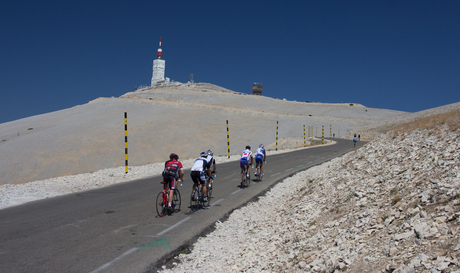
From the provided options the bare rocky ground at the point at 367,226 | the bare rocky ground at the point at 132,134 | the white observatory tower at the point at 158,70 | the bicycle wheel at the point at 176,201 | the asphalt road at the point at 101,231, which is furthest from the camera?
the white observatory tower at the point at 158,70

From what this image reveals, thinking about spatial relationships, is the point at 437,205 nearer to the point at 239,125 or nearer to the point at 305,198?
the point at 305,198

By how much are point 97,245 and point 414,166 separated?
7033 mm

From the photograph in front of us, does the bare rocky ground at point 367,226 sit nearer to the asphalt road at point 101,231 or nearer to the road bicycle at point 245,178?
the asphalt road at point 101,231

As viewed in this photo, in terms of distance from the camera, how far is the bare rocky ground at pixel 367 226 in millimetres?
4016

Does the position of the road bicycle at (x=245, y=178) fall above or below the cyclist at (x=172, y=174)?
below

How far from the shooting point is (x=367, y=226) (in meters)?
5.12

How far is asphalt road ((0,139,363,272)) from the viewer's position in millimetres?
5449

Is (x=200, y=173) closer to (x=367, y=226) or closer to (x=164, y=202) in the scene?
(x=164, y=202)

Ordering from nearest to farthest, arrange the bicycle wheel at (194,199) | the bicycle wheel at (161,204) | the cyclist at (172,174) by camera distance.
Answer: the bicycle wheel at (161,204), the cyclist at (172,174), the bicycle wheel at (194,199)

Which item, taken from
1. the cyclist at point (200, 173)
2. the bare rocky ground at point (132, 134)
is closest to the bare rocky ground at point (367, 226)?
the cyclist at point (200, 173)

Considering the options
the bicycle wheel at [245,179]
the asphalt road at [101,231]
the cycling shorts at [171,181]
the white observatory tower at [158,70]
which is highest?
the white observatory tower at [158,70]

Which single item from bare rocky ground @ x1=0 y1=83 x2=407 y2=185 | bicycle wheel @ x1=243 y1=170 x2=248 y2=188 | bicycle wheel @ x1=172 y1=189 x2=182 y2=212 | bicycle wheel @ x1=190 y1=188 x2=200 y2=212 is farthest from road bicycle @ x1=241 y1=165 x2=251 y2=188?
bare rocky ground @ x1=0 y1=83 x2=407 y2=185

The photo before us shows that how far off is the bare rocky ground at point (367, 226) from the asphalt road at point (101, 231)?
597 mm

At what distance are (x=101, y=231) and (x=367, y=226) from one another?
223 inches
